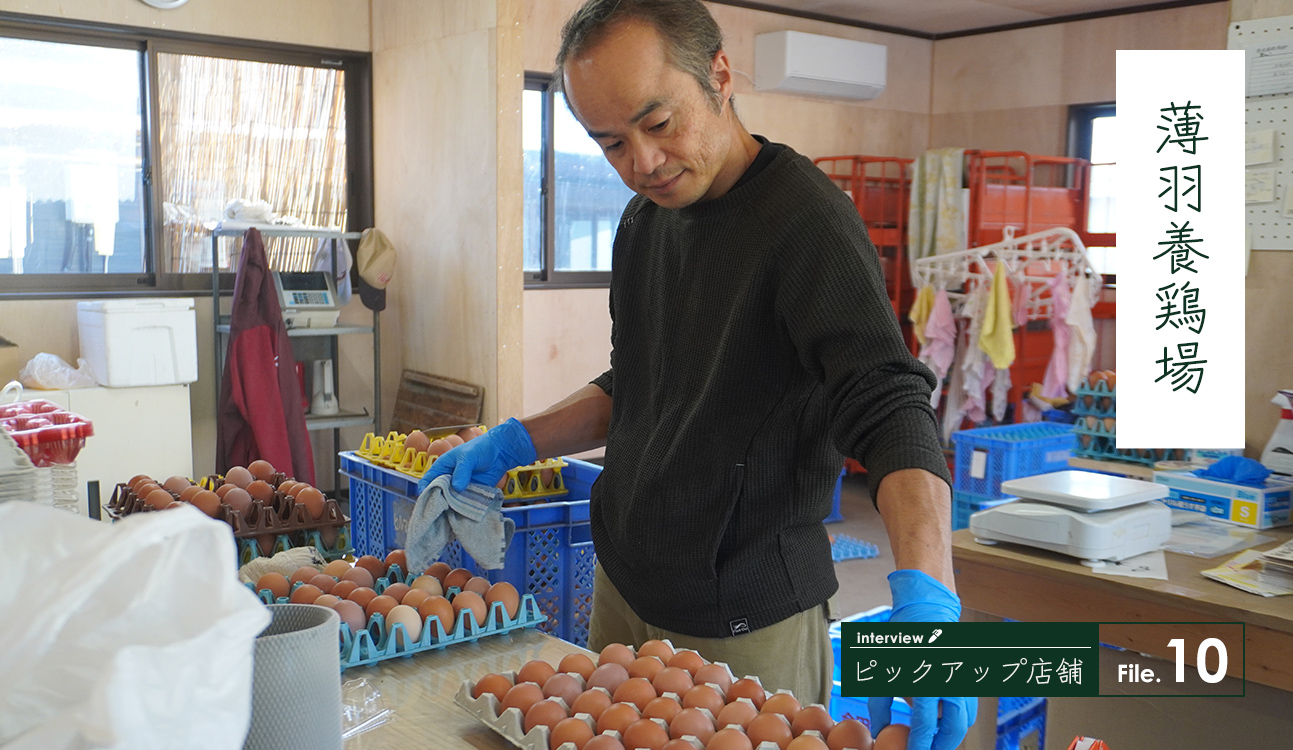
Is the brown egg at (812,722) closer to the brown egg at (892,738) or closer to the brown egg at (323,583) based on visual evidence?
the brown egg at (892,738)

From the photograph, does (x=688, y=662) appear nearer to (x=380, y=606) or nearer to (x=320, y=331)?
(x=380, y=606)

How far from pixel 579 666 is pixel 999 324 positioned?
441cm

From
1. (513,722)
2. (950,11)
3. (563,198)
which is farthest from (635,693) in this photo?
(950,11)

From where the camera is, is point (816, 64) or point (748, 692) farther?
point (816, 64)

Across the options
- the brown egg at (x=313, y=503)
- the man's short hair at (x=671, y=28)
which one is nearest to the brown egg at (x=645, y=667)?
the man's short hair at (x=671, y=28)

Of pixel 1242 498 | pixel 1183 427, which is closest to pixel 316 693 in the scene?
pixel 1242 498

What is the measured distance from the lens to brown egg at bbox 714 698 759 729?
1150 mm

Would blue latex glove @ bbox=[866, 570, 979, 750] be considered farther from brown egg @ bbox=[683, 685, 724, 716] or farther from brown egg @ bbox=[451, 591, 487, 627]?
brown egg @ bbox=[451, 591, 487, 627]

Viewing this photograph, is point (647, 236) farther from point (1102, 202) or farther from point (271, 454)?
point (1102, 202)

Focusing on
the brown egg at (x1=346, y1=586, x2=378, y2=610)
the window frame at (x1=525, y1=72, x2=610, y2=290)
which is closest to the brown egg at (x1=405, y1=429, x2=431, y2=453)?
the brown egg at (x1=346, y1=586, x2=378, y2=610)

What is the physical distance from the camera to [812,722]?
114 centimetres

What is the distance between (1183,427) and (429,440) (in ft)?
6.44

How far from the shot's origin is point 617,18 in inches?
54.1

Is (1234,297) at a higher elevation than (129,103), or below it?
below
